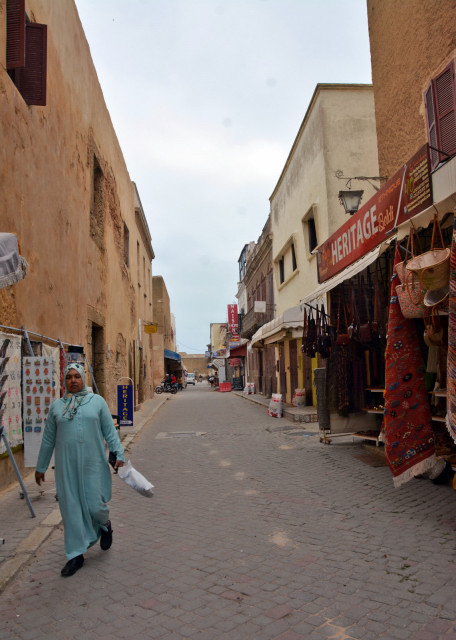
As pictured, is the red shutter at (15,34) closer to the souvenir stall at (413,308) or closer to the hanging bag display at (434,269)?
the souvenir stall at (413,308)

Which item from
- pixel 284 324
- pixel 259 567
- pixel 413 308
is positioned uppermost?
pixel 284 324

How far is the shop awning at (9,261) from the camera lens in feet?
15.0

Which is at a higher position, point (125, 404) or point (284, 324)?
point (284, 324)

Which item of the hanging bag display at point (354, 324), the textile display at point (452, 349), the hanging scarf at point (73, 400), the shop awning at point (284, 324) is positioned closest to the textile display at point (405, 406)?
the textile display at point (452, 349)

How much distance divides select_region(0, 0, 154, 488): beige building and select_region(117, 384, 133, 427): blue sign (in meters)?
0.93

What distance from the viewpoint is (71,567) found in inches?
153

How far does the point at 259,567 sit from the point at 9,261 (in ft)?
10.9

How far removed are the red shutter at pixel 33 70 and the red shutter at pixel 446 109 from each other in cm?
590

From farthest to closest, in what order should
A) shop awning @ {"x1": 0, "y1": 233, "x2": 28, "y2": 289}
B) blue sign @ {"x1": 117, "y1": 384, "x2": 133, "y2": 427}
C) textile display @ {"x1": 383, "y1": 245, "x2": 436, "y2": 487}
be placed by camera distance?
blue sign @ {"x1": 117, "y1": 384, "x2": 133, "y2": 427}, textile display @ {"x1": 383, "y1": 245, "x2": 436, "y2": 487}, shop awning @ {"x1": 0, "y1": 233, "x2": 28, "y2": 289}

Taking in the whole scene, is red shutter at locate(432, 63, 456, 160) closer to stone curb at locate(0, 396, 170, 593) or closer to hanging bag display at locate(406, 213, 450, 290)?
hanging bag display at locate(406, 213, 450, 290)

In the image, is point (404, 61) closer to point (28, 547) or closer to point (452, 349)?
point (452, 349)

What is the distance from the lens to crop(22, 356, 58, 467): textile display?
6375 mm

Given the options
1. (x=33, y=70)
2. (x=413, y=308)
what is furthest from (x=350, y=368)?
(x=33, y=70)

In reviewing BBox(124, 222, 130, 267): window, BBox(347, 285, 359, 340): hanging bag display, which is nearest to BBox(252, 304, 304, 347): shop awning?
BBox(347, 285, 359, 340): hanging bag display
